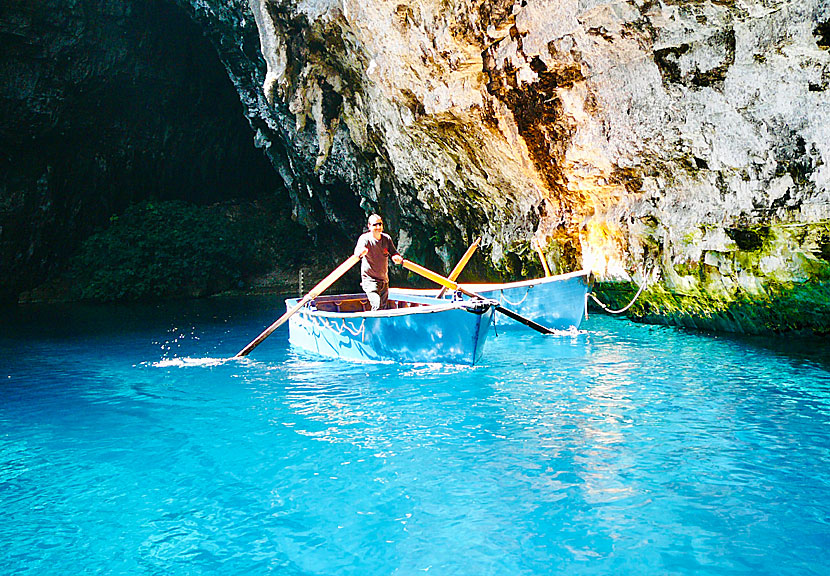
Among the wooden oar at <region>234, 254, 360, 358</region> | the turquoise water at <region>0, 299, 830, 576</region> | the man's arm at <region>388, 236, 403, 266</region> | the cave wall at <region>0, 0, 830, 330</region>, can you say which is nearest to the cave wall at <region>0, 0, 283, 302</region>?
the cave wall at <region>0, 0, 830, 330</region>

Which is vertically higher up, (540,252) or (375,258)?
(540,252)

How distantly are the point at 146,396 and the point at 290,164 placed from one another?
16.5 metres

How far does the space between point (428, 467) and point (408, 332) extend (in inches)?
169

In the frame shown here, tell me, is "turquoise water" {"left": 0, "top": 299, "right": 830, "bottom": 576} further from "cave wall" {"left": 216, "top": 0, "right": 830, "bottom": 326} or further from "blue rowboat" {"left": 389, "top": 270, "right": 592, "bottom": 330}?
"blue rowboat" {"left": 389, "top": 270, "right": 592, "bottom": 330}

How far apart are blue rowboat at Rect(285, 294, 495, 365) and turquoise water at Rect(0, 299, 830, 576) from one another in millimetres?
276

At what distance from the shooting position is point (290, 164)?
24.0m

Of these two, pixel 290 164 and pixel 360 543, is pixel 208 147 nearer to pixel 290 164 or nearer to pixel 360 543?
pixel 290 164

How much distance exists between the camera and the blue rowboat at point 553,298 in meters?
12.8

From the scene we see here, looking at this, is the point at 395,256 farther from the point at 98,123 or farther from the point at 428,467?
the point at 98,123

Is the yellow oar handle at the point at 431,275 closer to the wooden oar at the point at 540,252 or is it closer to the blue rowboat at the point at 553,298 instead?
the blue rowboat at the point at 553,298

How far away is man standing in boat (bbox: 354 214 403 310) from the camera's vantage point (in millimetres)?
10477

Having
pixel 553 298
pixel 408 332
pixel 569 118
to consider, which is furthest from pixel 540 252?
pixel 408 332

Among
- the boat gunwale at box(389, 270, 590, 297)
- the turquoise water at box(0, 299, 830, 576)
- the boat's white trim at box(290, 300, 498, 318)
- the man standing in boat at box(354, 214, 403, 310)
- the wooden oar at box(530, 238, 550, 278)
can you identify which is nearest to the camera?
the turquoise water at box(0, 299, 830, 576)

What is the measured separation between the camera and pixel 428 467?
5.49 meters
